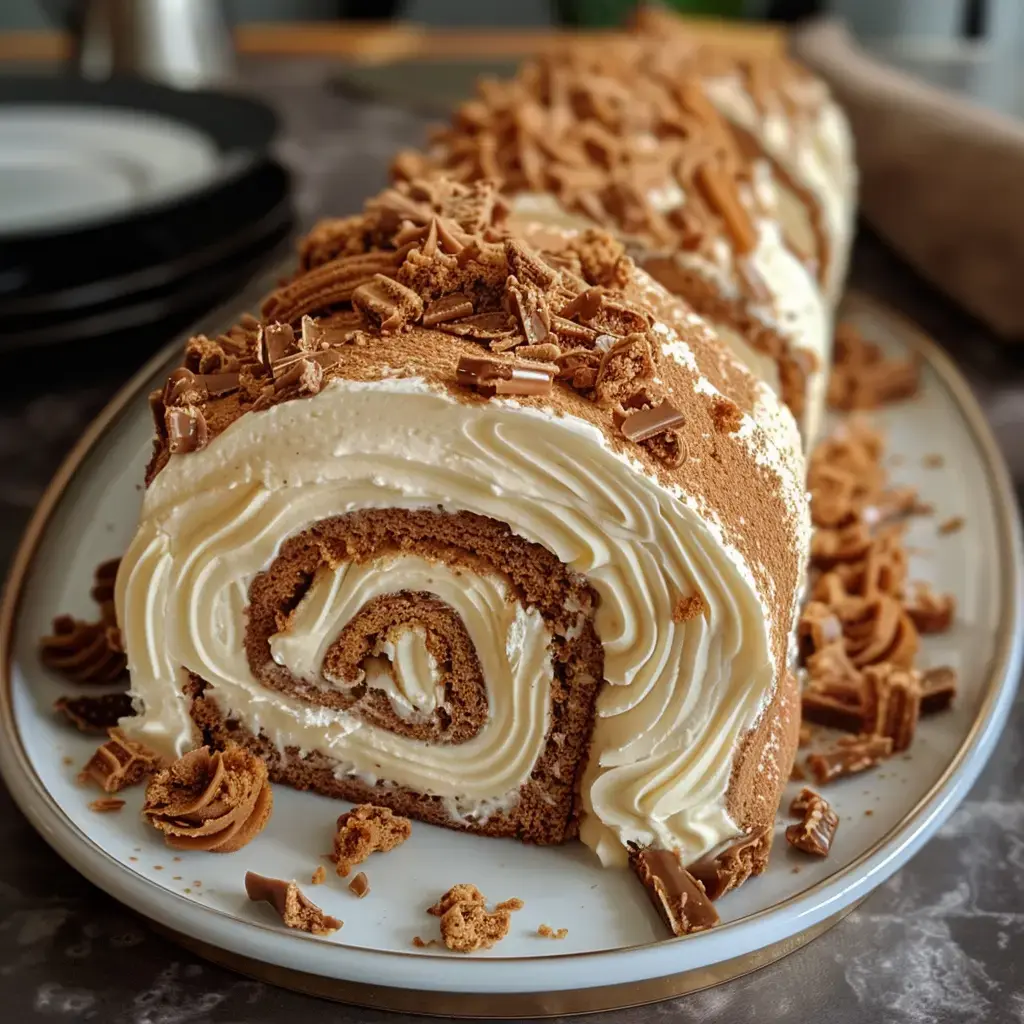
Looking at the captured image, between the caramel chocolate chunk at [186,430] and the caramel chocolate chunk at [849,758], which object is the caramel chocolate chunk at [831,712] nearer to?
the caramel chocolate chunk at [849,758]

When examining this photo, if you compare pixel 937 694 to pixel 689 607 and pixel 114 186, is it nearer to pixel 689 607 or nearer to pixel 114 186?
pixel 689 607

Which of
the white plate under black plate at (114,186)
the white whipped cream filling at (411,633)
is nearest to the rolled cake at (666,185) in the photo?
the white plate under black plate at (114,186)

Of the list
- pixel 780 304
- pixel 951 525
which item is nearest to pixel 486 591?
pixel 780 304

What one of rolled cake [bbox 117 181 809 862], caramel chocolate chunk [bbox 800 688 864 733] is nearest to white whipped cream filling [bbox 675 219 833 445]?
rolled cake [bbox 117 181 809 862]

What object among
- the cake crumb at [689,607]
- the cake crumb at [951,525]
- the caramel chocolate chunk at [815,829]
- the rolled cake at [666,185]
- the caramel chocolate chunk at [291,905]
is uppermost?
the rolled cake at [666,185]

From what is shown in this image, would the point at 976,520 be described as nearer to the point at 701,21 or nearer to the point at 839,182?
the point at 839,182

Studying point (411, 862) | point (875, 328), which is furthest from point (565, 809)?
point (875, 328)
